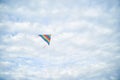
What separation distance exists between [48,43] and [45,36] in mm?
2021

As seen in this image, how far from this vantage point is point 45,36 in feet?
153

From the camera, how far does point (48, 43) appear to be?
46469 mm
